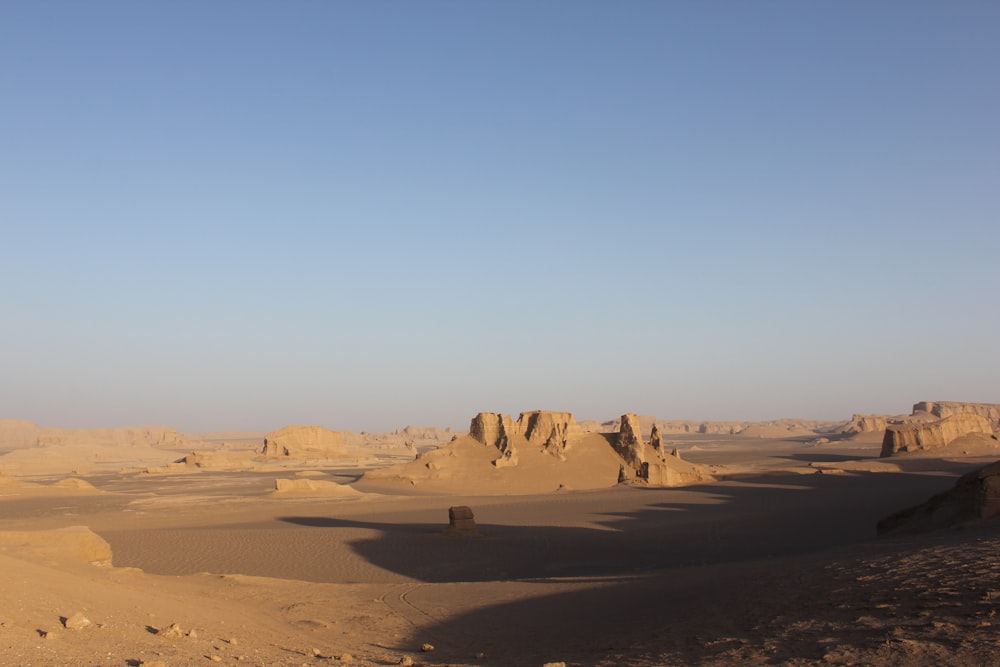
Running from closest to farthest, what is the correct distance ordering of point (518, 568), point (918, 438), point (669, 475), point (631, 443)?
1. point (518, 568)
2. point (669, 475)
3. point (631, 443)
4. point (918, 438)

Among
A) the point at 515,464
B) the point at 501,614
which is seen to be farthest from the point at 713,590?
the point at 515,464

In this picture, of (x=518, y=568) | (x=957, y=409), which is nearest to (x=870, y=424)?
(x=957, y=409)

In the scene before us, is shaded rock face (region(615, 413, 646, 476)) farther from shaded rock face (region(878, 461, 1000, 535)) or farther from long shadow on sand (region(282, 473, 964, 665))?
shaded rock face (region(878, 461, 1000, 535))

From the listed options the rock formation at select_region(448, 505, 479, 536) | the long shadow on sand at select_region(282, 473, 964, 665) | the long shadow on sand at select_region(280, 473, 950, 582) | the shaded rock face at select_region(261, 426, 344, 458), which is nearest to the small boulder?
the long shadow on sand at select_region(282, 473, 964, 665)

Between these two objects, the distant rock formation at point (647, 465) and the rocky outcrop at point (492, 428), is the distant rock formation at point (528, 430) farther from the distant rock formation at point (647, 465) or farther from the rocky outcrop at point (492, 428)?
the distant rock formation at point (647, 465)

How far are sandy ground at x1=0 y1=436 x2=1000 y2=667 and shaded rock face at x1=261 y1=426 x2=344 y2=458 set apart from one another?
71870mm

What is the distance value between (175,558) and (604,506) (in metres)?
22.8

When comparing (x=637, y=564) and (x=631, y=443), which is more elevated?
(x=631, y=443)

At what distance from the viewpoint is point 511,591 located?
675 inches

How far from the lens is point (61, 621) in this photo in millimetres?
9016

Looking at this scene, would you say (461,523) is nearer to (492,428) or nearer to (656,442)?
(492,428)

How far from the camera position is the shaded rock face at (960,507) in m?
15.9

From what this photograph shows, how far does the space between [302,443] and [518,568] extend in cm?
9401

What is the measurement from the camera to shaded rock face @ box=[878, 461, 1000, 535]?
15922mm
